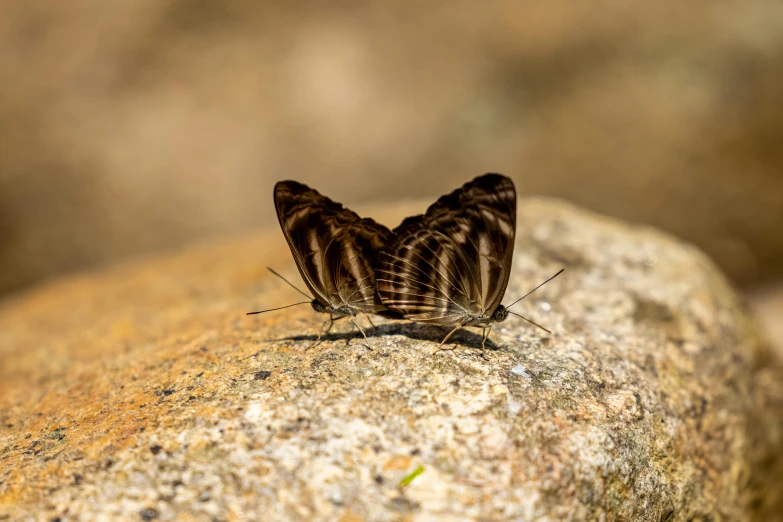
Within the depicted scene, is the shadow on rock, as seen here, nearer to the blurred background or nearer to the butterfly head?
the butterfly head

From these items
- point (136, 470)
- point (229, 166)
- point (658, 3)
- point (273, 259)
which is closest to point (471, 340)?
point (136, 470)

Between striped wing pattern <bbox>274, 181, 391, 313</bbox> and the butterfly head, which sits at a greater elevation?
striped wing pattern <bbox>274, 181, 391, 313</bbox>

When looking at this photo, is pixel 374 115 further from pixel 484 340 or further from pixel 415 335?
pixel 484 340

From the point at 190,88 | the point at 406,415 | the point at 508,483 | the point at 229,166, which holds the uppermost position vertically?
the point at 190,88

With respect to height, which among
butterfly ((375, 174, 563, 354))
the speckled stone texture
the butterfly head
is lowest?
the speckled stone texture

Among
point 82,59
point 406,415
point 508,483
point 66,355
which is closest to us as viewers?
point 508,483

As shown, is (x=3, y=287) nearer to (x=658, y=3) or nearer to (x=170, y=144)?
(x=170, y=144)

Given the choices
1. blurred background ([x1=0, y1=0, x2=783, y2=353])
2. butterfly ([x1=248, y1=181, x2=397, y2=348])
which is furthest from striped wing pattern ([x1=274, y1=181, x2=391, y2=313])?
blurred background ([x1=0, y1=0, x2=783, y2=353])
